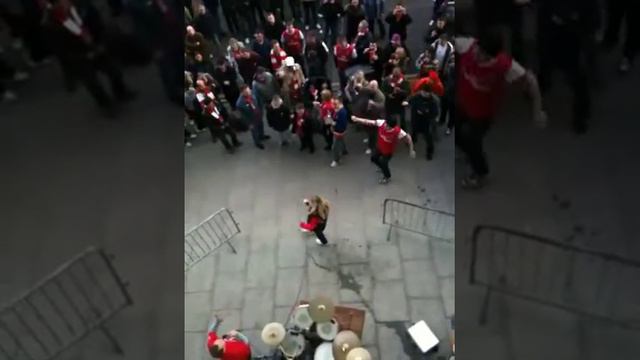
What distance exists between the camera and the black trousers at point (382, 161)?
7203 mm

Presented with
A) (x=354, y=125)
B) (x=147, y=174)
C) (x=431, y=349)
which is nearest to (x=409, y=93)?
(x=354, y=125)

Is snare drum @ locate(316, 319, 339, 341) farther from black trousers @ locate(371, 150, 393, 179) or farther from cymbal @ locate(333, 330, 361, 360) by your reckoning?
black trousers @ locate(371, 150, 393, 179)

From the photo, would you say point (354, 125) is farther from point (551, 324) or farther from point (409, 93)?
point (551, 324)

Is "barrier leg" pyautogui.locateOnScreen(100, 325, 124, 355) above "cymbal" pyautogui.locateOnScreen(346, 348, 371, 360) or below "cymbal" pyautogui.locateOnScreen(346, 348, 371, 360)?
above

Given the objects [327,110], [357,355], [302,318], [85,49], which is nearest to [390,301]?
[302,318]

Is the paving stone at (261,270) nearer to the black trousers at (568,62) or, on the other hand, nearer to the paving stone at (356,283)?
the paving stone at (356,283)

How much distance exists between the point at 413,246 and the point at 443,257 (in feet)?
1.13

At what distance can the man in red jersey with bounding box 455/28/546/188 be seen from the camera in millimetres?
2350

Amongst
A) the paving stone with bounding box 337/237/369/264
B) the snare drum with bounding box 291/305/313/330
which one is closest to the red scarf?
the paving stone with bounding box 337/237/369/264

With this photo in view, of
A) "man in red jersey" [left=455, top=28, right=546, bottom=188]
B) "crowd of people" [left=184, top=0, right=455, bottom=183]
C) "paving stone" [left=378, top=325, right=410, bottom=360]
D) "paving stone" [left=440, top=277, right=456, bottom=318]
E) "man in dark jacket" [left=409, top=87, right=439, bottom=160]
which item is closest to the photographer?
"man in red jersey" [left=455, top=28, right=546, bottom=188]

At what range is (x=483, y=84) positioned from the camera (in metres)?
2.41

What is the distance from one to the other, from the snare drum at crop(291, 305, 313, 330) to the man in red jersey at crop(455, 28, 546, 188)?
3458mm

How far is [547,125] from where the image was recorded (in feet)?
8.05

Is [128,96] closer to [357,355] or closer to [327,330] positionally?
[357,355]
